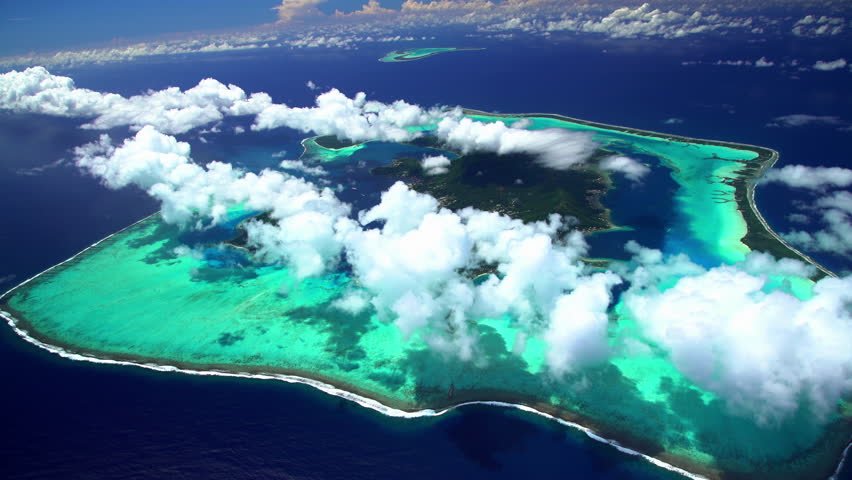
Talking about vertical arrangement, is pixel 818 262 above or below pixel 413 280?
below

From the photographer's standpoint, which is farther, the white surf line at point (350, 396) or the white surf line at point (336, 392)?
the white surf line at point (336, 392)

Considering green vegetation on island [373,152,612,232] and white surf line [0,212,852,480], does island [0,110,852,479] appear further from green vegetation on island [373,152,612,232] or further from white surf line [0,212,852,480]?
green vegetation on island [373,152,612,232]

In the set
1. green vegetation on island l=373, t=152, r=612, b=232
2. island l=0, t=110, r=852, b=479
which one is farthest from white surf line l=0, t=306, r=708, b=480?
green vegetation on island l=373, t=152, r=612, b=232

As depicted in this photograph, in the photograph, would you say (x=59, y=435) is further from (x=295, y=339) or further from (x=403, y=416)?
(x=403, y=416)

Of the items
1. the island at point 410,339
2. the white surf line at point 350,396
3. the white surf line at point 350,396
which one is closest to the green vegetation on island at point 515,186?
the island at point 410,339

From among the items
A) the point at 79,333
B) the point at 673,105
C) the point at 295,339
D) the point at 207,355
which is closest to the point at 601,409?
the point at 295,339

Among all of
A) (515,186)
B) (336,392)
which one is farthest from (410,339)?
(515,186)

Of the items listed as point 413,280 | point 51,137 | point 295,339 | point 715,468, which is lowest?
point 715,468

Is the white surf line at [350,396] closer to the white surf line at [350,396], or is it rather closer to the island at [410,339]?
the white surf line at [350,396]
